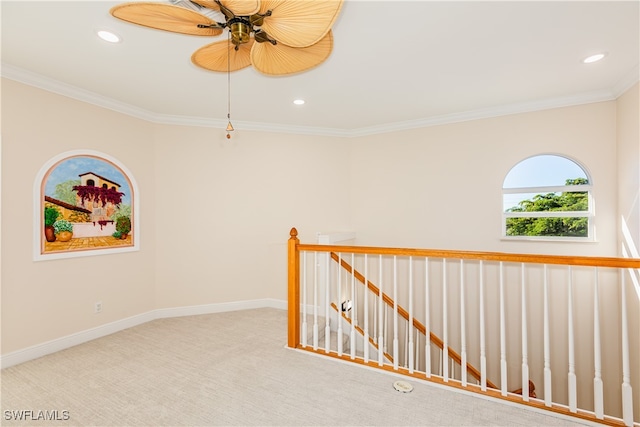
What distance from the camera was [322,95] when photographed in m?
3.43

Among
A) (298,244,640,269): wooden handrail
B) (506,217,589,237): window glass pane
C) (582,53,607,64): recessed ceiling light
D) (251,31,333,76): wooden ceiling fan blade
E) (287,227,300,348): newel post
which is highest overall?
(582,53,607,64): recessed ceiling light

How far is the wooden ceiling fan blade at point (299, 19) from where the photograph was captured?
1580 millimetres

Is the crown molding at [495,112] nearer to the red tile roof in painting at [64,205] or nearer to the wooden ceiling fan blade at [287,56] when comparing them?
the wooden ceiling fan blade at [287,56]

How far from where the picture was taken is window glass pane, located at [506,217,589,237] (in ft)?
11.9

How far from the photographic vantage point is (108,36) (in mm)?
2287

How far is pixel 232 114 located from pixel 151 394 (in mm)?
3130

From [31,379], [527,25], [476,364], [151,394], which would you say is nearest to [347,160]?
[527,25]

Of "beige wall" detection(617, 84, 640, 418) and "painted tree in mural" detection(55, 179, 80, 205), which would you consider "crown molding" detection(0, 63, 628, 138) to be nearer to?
"beige wall" detection(617, 84, 640, 418)

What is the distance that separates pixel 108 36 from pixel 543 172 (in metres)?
4.53

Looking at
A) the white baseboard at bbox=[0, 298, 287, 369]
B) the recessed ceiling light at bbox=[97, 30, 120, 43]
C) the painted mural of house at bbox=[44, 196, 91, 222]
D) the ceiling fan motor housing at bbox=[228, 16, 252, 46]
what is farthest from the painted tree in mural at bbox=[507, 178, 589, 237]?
the painted mural of house at bbox=[44, 196, 91, 222]

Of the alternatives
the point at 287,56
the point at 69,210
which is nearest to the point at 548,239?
the point at 287,56

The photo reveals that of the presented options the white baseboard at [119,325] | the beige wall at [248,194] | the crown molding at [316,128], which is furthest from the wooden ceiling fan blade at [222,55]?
the white baseboard at [119,325]

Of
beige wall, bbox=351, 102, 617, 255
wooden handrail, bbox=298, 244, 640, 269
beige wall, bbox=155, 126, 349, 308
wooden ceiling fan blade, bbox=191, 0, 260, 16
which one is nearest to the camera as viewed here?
wooden ceiling fan blade, bbox=191, 0, 260, 16

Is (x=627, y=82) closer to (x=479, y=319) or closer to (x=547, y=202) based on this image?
(x=547, y=202)
